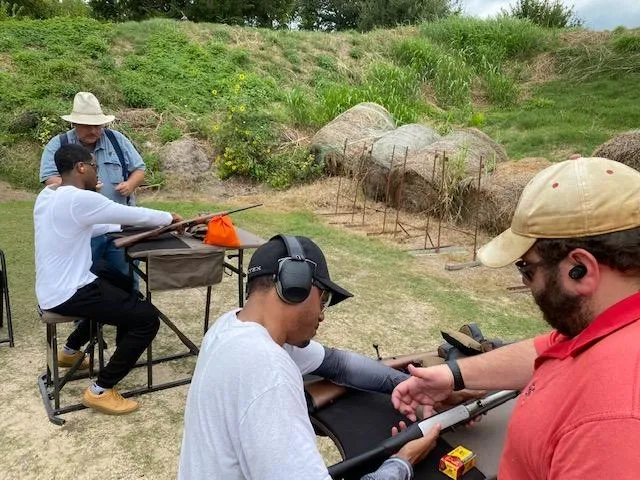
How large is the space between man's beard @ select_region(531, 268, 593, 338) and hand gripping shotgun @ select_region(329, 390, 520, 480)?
0.71m

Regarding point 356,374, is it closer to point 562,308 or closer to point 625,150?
point 562,308

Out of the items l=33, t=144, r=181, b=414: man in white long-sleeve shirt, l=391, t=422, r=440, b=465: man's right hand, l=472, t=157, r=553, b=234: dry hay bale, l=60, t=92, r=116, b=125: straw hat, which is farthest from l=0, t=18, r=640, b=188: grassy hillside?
l=391, t=422, r=440, b=465: man's right hand

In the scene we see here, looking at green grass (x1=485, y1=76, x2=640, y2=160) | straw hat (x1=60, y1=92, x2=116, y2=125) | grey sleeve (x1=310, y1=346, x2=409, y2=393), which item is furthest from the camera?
green grass (x1=485, y1=76, x2=640, y2=160)

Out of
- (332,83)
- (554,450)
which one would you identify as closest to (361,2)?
(332,83)

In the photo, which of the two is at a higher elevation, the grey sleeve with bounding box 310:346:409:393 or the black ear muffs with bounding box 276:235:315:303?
the black ear muffs with bounding box 276:235:315:303

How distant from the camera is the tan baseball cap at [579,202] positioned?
1238mm

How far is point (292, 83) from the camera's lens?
16844 mm

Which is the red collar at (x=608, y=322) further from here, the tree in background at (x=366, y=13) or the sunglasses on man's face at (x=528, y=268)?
the tree in background at (x=366, y=13)

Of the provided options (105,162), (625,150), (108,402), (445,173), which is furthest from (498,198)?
(108,402)

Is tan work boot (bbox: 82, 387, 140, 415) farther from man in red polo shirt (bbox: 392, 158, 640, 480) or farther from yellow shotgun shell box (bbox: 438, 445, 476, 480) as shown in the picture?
man in red polo shirt (bbox: 392, 158, 640, 480)

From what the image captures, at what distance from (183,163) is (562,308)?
1131 cm

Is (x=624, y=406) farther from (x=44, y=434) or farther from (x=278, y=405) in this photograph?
(x=44, y=434)

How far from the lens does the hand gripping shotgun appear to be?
70.6 inches

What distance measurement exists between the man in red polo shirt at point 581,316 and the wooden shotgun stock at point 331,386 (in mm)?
876
